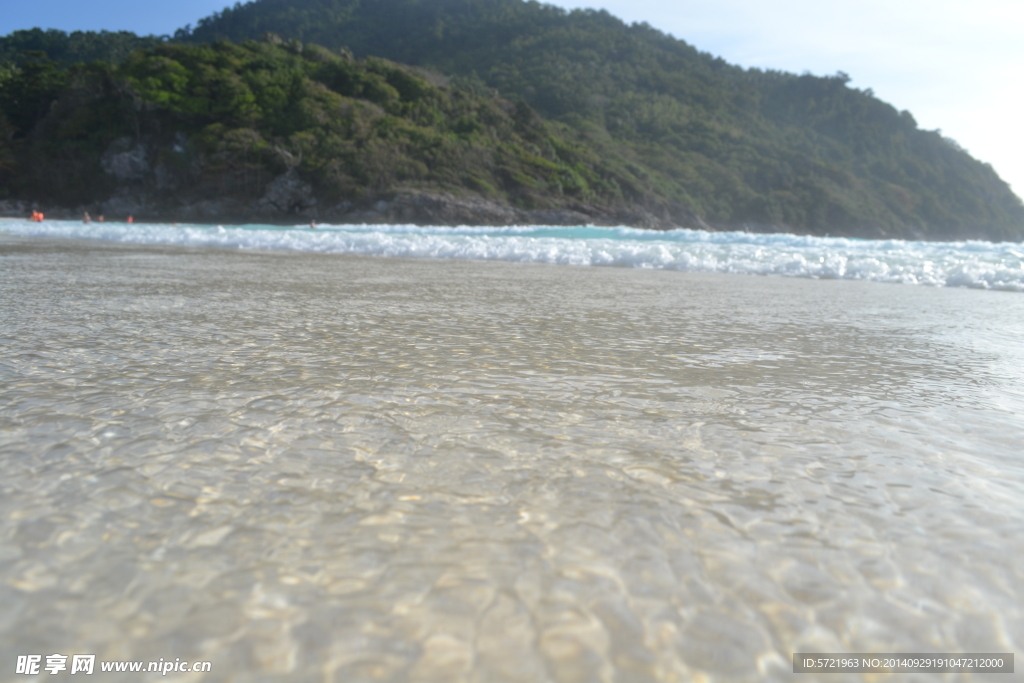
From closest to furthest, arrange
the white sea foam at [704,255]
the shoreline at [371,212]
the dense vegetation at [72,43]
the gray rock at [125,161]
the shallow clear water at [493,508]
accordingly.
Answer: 1. the shallow clear water at [493,508]
2. the white sea foam at [704,255]
3. the shoreline at [371,212]
4. the gray rock at [125,161]
5. the dense vegetation at [72,43]

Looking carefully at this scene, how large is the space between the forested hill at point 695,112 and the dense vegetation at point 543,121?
270 mm

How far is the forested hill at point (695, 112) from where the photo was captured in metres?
57.7

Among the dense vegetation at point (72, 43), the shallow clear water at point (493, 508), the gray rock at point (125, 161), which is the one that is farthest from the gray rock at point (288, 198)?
the dense vegetation at point (72, 43)

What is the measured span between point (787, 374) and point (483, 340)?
3.55 ft

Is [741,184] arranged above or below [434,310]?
above

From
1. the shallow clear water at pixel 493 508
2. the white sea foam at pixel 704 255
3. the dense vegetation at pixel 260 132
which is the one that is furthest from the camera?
the dense vegetation at pixel 260 132

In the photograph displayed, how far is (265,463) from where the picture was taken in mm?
1091

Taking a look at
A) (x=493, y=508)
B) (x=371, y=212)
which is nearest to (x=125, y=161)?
(x=371, y=212)

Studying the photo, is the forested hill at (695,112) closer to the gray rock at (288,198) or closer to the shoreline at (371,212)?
the shoreline at (371,212)

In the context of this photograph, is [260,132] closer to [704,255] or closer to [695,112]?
[704,255]

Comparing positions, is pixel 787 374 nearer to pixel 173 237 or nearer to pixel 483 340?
pixel 483 340

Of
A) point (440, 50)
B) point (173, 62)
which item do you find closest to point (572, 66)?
point (440, 50)

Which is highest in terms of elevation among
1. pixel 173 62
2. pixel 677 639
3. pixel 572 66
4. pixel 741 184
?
pixel 572 66

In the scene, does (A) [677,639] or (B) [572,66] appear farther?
(B) [572,66]
